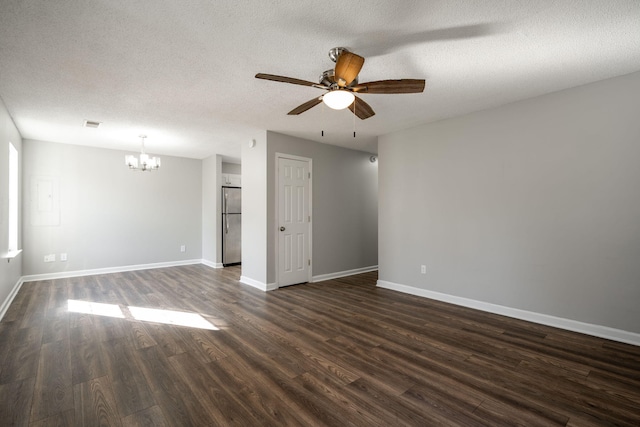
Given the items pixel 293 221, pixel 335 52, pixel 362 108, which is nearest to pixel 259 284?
pixel 293 221

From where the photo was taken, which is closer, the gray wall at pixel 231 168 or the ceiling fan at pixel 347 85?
the ceiling fan at pixel 347 85

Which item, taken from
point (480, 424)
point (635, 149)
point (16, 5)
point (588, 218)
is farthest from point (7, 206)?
point (635, 149)

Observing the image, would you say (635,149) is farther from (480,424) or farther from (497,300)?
(480,424)

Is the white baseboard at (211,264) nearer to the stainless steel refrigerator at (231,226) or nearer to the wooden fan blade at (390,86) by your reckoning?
the stainless steel refrigerator at (231,226)

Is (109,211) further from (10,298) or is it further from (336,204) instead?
(336,204)

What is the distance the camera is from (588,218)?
9.80 ft

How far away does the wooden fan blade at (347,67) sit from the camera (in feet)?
6.29

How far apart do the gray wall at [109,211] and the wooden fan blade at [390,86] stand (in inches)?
229

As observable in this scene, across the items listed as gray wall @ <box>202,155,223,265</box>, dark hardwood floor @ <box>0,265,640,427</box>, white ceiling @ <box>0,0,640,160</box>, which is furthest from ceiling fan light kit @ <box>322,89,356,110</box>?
gray wall @ <box>202,155,223,265</box>

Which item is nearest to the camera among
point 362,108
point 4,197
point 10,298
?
point 362,108

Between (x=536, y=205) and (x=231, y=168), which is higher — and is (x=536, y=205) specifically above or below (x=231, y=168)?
below

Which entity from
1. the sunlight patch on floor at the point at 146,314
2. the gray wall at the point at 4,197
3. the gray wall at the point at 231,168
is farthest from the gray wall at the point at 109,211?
the sunlight patch on floor at the point at 146,314

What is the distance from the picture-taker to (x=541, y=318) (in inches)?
128

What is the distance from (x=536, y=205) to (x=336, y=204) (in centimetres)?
321
